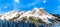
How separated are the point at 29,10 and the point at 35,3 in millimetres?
150

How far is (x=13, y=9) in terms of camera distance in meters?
4.21

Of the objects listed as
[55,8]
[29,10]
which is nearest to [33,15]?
[29,10]

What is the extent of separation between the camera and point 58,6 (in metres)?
4.16

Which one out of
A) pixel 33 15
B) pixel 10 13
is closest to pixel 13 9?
pixel 10 13

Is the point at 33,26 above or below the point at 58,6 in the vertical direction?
below

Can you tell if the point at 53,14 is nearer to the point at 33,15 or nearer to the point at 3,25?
the point at 33,15

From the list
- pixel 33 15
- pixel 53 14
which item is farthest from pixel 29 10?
pixel 53 14

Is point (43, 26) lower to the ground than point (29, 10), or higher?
lower

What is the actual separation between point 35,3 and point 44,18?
0.28 m

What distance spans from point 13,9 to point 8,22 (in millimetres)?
223

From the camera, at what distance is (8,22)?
420 centimetres

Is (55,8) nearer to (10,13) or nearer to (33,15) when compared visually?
(33,15)

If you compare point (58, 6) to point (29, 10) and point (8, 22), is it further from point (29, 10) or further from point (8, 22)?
point (8, 22)

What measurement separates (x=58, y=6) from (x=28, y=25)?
56 centimetres
